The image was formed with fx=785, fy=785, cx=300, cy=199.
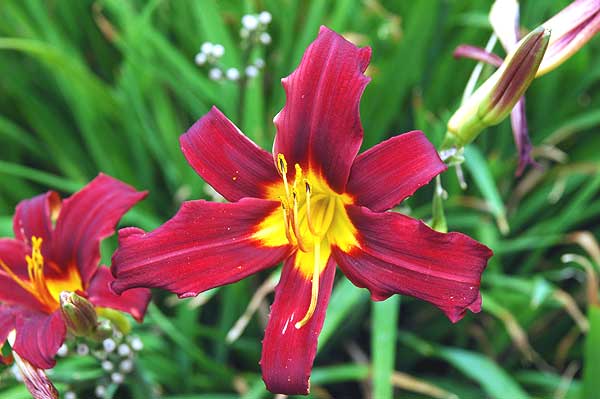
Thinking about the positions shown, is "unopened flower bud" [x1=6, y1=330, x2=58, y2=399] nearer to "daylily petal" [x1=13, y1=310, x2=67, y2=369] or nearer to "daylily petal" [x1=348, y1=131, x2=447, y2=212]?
"daylily petal" [x1=13, y1=310, x2=67, y2=369]

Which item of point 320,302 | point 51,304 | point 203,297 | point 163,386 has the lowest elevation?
point 163,386

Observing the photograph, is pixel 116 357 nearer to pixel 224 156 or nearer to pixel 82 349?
pixel 82 349

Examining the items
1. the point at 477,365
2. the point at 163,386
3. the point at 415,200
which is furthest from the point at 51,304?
the point at 415,200


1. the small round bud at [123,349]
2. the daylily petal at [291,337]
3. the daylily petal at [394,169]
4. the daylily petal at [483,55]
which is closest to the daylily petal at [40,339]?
the small round bud at [123,349]

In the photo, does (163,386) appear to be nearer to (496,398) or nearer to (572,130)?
(496,398)

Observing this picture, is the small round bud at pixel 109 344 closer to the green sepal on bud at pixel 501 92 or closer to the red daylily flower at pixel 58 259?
the red daylily flower at pixel 58 259

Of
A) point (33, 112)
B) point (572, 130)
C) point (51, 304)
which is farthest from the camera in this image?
point (33, 112)
